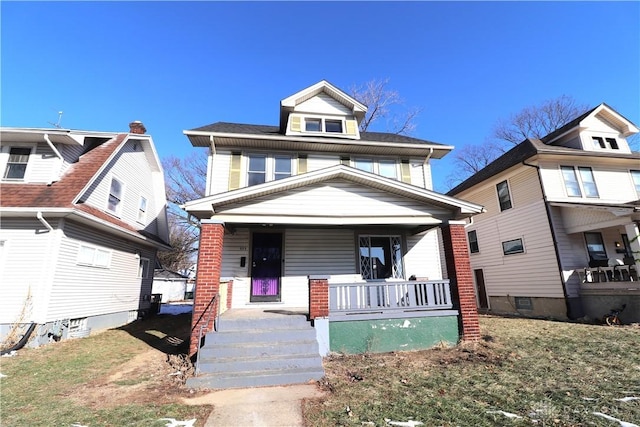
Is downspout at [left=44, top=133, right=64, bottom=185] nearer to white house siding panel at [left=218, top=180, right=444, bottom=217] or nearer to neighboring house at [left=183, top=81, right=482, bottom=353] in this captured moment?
neighboring house at [left=183, top=81, right=482, bottom=353]

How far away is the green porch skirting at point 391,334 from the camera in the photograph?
6598 millimetres

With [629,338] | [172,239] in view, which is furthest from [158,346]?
[172,239]

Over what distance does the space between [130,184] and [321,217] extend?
9673mm

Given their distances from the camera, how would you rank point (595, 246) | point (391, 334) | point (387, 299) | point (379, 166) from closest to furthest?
point (391, 334)
point (387, 299)
point (379, 166)
point (595, 246)

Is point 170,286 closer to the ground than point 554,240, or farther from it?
closer to the ground

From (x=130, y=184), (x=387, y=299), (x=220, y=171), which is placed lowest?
(x=387, y=299)

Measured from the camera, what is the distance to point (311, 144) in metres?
10.6

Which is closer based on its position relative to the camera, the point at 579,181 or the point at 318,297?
the point at 318,297

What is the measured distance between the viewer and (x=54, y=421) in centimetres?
379

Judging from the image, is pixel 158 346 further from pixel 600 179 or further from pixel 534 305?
pixel 600 179

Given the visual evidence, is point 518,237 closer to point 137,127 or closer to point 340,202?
point 340,202

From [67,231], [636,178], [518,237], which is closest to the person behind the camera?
[67,231]

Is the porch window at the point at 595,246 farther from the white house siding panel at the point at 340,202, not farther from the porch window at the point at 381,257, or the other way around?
the white house siding panel at the point at 340,202

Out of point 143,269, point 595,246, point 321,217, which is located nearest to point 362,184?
point 321,217
